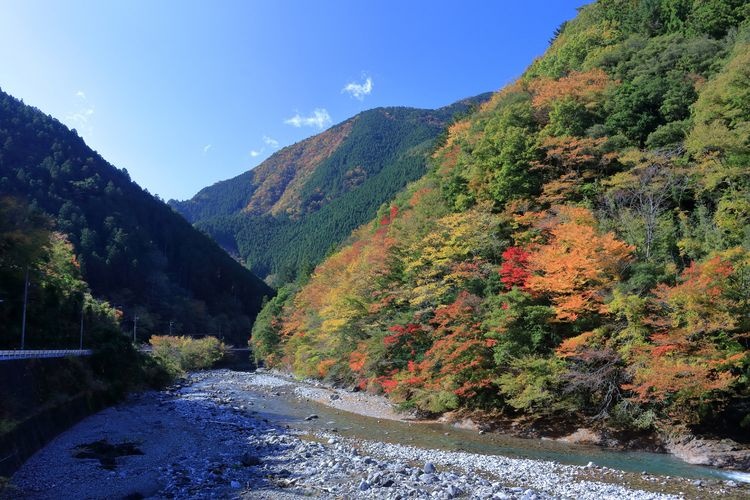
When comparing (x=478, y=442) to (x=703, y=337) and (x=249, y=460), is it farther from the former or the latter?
(x=249, y=460)

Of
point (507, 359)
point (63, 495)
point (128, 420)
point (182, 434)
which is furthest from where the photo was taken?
point (128, 420)

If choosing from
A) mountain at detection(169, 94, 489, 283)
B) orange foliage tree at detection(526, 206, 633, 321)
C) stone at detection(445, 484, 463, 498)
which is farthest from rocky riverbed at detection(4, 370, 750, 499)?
mountain at detection(169, 94, 489, 283)

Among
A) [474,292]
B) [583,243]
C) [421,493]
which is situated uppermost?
[583,243]

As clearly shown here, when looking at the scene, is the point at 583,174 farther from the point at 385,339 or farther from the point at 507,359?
the point at 385,339

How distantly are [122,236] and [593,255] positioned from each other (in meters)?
95.3

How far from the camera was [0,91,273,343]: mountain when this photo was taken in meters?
86.2

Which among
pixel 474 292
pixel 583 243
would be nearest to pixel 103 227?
pixel 474 292

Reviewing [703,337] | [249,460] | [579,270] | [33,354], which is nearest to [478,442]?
[579,270]

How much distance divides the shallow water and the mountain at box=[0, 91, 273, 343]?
A: 63.4 metres

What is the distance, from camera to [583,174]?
91.4 feet

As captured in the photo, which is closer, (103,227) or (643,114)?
(643,114)

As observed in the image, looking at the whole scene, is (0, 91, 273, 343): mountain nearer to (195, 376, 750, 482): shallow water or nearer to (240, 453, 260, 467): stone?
(195, 376, 750, 482): shallow water

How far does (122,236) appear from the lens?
94375 mm

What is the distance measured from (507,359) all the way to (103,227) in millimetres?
94565
